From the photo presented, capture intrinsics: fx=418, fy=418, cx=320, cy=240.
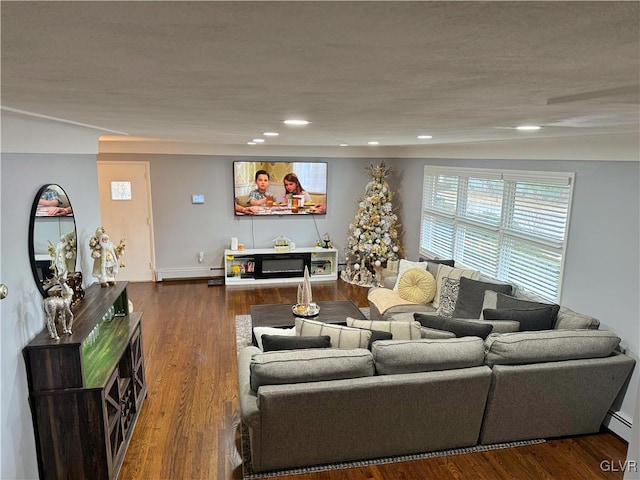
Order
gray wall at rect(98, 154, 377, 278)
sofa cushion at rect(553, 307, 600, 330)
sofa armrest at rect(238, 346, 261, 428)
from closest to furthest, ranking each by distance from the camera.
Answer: sofa armrest at rect(238, 346, 261, 428), sofa cushion at rect(553, 307, 600, 330), gray wall at rect(98, 154, 377, 278)

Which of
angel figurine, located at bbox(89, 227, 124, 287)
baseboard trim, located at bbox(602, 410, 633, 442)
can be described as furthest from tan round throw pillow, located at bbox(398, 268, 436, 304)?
angel figurine, located at bbox(89, 227, 124, 287)

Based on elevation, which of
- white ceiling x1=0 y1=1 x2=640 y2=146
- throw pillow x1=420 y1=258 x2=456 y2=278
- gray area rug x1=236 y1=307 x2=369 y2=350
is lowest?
gray area rug x1=236 y1=307 x2=369 y2=350

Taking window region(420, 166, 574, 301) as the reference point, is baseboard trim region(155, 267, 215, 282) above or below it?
below

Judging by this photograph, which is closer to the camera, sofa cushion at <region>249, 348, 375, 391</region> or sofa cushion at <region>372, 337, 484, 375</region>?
sofa cushion at <region>249, 348, 375, 391</region>

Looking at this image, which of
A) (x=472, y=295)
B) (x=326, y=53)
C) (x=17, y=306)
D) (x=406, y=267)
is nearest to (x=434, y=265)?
(x=406, y=267)

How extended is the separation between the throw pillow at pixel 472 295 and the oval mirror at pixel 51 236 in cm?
334

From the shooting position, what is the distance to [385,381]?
2660mm

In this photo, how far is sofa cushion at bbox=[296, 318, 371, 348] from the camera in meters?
2.91

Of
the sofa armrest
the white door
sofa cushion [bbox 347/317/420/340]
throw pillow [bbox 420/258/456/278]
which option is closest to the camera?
the sofa armrest

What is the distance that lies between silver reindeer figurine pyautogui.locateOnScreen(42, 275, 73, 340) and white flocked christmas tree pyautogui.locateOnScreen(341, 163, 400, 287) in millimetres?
4694

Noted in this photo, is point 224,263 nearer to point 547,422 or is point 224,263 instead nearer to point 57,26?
point 547,422

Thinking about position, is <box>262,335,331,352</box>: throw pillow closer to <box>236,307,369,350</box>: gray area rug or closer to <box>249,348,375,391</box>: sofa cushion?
<box>249,348,375,391</box>: sofa cushion

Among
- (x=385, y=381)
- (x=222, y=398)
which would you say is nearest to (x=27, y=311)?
(x=222, y=398)

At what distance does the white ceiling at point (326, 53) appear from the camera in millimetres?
578
